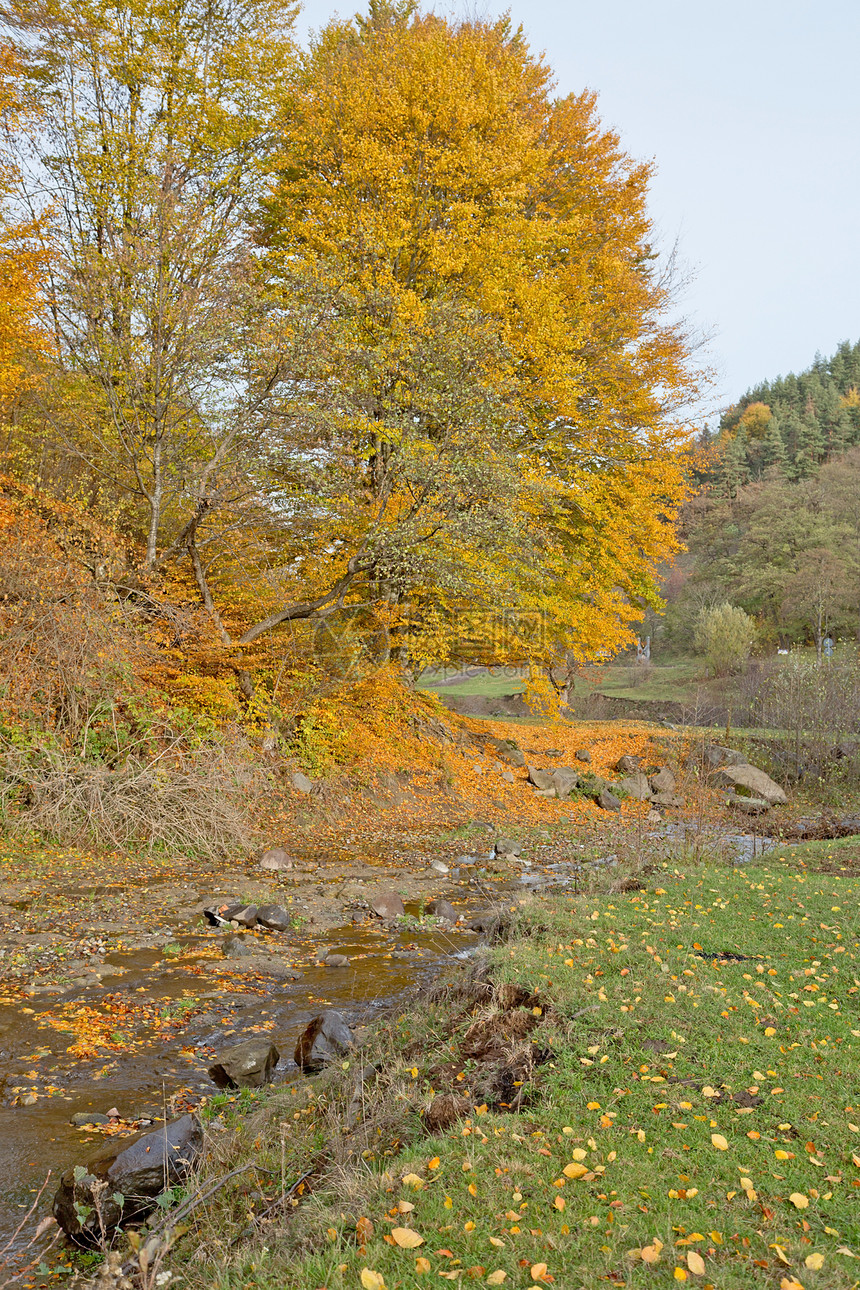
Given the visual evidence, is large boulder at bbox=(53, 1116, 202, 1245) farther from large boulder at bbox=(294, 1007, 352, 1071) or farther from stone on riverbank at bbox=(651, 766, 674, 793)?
stone on riverbank at bbox=(651, 766, 674, 793)

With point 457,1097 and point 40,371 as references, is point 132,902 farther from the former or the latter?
point 40,371

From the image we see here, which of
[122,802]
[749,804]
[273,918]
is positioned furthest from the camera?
[749,804]

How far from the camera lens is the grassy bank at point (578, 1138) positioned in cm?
307

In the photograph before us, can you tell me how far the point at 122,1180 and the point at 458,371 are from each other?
1259 cm

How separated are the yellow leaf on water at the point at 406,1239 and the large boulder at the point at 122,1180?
1475 mm

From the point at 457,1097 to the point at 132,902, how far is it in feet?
18.2

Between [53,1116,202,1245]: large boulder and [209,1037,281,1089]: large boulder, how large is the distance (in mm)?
998

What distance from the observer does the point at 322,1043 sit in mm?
5668

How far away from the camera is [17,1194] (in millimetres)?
4125

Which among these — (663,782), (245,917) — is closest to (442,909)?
(245,917)

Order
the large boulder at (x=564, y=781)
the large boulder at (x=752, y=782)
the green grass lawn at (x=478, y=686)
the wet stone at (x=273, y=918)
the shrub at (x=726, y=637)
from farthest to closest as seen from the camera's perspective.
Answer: the green grass lawn at (x=478, y=686)
the shrub at (x=726, y=637)
the large boulder at (x=564, y=781)
the large boulder at (x=752, y=782)
the wet stone at (x=273, y=918)

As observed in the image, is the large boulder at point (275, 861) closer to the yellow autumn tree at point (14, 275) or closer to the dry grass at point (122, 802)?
the dry grass at point (122, 802)

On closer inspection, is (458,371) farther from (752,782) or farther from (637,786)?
(752,782)

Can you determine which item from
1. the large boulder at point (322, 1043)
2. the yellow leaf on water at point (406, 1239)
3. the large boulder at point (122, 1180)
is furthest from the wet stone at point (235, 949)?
the yellow leaf on water at point (406, 1239)
